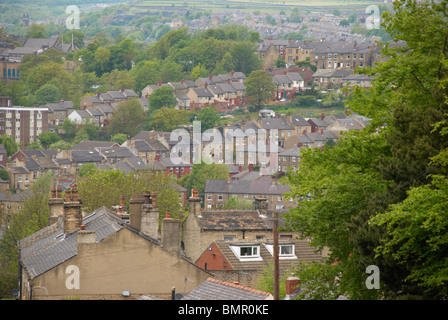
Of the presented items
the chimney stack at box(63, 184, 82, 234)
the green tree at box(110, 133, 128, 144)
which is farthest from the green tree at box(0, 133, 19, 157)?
the chimney stack at box(63, 184, 82, 234)

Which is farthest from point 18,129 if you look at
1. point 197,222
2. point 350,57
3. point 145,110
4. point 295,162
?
point 197,222

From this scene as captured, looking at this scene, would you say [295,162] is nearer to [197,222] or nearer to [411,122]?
[197,222]

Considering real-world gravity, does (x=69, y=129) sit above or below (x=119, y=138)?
above

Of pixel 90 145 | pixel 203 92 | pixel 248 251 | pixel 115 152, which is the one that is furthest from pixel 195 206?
pixel 203 92

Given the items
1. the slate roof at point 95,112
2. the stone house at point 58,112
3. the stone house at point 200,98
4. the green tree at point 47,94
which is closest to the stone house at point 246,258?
the slate roof at point 95,112

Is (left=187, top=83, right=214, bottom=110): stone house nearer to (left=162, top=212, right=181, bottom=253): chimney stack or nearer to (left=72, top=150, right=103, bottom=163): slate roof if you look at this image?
(left=72, top=150, right=103, bottom=163): slate roof

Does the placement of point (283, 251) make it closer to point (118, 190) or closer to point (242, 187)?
point (118, 190)

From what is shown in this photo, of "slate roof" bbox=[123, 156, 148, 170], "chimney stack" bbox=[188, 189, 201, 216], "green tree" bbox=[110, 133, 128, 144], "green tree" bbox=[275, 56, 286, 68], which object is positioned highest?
"chimney stack" bbox=[188, 189, 201, 216]
